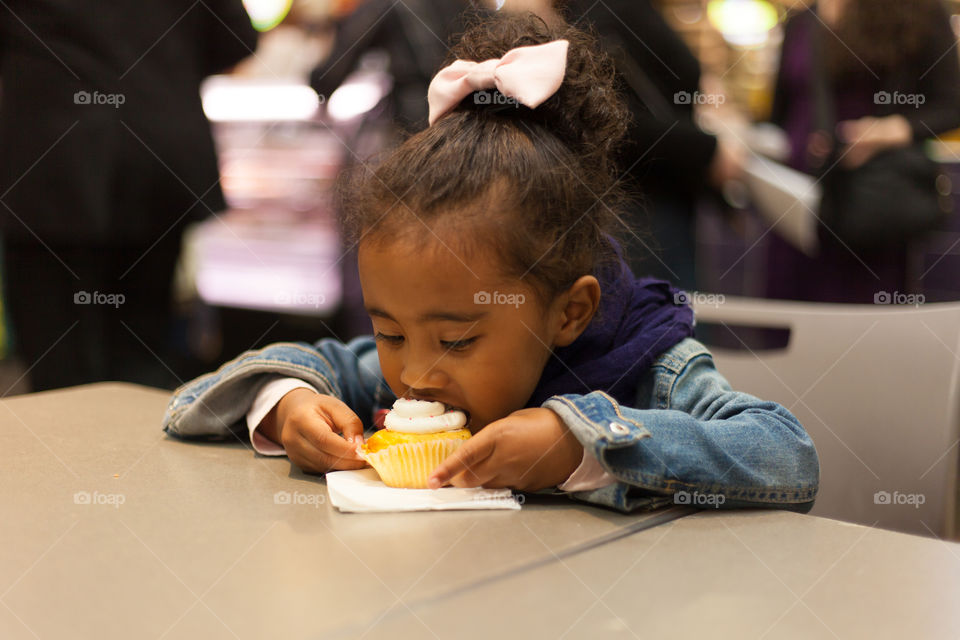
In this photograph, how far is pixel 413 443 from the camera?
1.08m

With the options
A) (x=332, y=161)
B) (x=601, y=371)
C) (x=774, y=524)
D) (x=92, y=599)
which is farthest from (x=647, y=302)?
(x=332, y=161)

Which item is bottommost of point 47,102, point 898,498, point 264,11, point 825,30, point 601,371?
point 898,498

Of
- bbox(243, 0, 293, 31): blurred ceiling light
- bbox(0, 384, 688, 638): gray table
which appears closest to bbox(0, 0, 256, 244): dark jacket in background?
bbox(0, 384, 688, 638): gray table

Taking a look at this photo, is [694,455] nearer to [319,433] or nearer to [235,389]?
[319,433]

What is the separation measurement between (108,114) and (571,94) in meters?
1.53

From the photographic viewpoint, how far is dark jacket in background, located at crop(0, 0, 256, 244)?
6.94ft

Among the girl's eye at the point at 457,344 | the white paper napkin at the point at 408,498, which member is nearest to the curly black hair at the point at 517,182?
the girl's eye at the point at 457,344

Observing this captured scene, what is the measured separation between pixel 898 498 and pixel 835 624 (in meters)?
0.86

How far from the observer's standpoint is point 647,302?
1.37 metres

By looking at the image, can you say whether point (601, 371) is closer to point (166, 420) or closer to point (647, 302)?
point (647, 302)

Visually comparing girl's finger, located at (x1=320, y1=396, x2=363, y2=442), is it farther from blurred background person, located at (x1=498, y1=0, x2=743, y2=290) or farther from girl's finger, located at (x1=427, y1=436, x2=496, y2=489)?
blurred background person, located at (x1=498, y1=0, x2=743, y2=290)

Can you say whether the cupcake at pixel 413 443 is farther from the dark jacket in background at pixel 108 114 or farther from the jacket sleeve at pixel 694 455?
the dark jacket in background at pixel 108 114

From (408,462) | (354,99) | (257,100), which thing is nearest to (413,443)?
(408,462)

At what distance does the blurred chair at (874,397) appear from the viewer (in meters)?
1.46
